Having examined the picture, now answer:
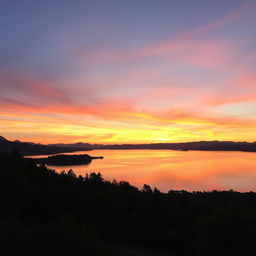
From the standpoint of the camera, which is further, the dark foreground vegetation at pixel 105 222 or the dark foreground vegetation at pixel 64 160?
the dark foreground vegetation at pixel 64 160

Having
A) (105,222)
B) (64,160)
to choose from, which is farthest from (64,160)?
(105,222)

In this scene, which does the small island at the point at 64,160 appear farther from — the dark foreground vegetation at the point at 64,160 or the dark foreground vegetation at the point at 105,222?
the dark foreground vegetation at the point at 105,222

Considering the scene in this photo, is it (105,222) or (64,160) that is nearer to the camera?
(105,222)

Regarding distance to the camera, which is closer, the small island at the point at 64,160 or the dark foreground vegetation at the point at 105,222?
the dark foreground vegetation at the point at 105,222

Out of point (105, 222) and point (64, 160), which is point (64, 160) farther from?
point (105, 222)

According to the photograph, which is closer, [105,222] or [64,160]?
[105,222]

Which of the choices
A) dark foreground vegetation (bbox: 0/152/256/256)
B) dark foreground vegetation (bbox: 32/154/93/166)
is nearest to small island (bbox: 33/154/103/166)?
dark foreground vegetation (bbox: 32/154/93/166)

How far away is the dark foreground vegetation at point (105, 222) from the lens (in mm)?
8773

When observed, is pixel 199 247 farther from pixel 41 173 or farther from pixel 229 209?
pixel 41 173

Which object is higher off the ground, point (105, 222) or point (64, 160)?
point (64, 160)

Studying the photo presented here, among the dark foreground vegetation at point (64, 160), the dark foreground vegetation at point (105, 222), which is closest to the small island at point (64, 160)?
the dark foreground vegetation at point (64, 160)

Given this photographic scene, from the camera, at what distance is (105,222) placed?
706 inches

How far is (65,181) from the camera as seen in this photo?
86.7ft

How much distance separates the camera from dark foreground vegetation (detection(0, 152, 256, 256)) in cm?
877
